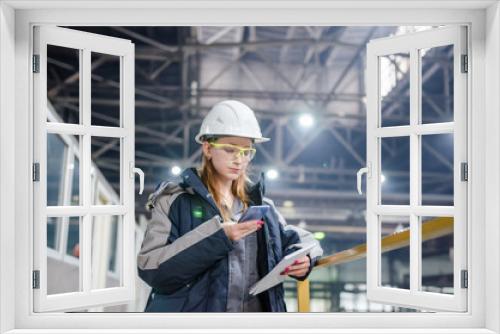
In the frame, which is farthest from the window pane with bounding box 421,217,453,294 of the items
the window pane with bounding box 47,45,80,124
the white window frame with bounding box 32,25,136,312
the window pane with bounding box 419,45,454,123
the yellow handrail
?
the white window frame with bounding box 32,25,136,312

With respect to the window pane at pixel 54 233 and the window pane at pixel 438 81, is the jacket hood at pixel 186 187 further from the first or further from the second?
the window pane at pixel 438 81

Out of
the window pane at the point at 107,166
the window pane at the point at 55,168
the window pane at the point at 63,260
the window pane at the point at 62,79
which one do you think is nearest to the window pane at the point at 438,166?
the window pane at the point at 107,166

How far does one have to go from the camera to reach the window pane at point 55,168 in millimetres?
5113

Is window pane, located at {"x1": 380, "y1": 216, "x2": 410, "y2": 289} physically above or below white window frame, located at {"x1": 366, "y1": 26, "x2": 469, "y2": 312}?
below

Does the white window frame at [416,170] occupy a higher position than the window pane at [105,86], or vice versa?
the window pane at [105,86]

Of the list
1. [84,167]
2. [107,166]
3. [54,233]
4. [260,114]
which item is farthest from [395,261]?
[84,167]

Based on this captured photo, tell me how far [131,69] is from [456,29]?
1.27m

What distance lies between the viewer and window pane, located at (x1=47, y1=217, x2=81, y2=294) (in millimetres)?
5207

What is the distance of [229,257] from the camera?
3264 millimetres

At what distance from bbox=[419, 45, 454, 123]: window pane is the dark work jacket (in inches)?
178

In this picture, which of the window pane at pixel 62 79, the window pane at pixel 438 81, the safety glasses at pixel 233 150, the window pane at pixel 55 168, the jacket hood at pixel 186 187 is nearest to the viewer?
the jacket hood at pixel 186 187

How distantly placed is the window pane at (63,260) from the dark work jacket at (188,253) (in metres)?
2.03

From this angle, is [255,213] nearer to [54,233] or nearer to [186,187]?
[186,187]

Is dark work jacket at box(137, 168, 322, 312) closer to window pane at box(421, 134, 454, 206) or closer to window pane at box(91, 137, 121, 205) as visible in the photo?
window pane at box(91, 137, 121, 205)
